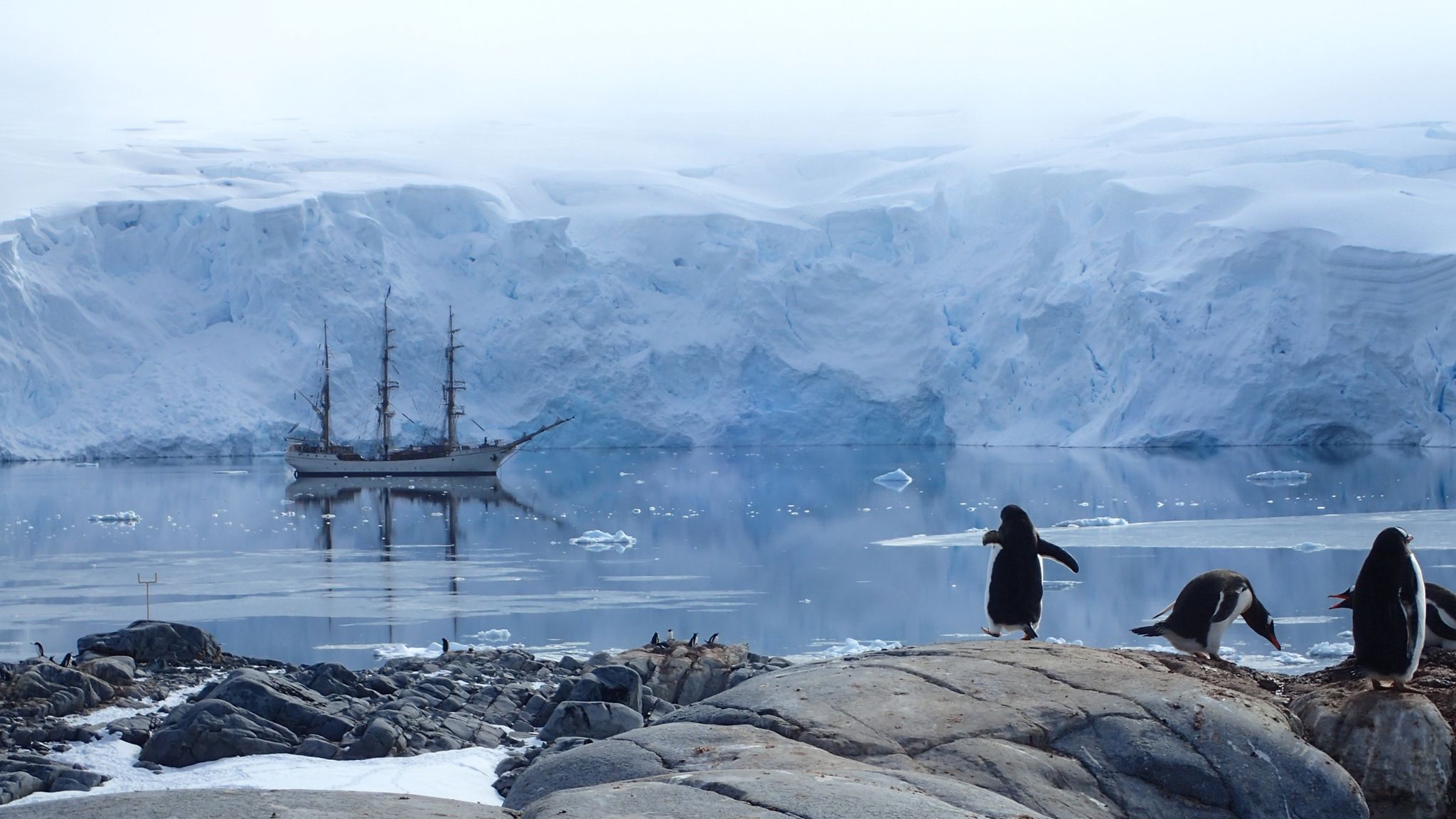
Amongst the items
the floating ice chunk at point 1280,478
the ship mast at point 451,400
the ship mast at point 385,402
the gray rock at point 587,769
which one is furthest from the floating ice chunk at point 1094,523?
the ship mast at point 385,402

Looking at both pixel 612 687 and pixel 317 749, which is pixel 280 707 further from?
pixel 612 687

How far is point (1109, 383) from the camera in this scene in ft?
122

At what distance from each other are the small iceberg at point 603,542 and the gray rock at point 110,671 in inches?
376

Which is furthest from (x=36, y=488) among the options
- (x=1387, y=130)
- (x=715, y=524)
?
(x=1387, y=130)

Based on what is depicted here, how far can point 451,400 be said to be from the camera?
37688mm

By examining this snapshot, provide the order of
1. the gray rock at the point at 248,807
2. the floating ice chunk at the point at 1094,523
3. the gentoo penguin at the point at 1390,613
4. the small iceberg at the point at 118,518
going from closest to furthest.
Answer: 1. the gray rock at the point at 248,807
2. the gentoo penguin at the point at 1390,613
3. the floating ice chunk at the point at 1094,523
4. the small iceberg at the point at 118,518

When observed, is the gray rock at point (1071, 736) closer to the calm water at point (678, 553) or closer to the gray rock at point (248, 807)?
the gray rock at point (248, 807)

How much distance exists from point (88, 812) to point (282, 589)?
11.4 m

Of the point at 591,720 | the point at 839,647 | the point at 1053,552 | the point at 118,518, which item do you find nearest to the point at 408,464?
the point at 118,518

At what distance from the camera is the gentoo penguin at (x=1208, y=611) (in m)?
5.18

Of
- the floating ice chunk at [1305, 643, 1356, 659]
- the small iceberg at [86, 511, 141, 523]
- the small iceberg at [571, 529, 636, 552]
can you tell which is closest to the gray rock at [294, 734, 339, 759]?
the floating ice chunk at [1305, 643, 1356, 659]

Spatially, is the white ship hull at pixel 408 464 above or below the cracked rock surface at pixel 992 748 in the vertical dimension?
below

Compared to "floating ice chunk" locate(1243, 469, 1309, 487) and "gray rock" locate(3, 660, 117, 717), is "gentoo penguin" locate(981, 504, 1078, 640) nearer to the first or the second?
"gray rock" locate(3, 660, 117, 717)

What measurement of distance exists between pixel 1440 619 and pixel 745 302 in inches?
1440
